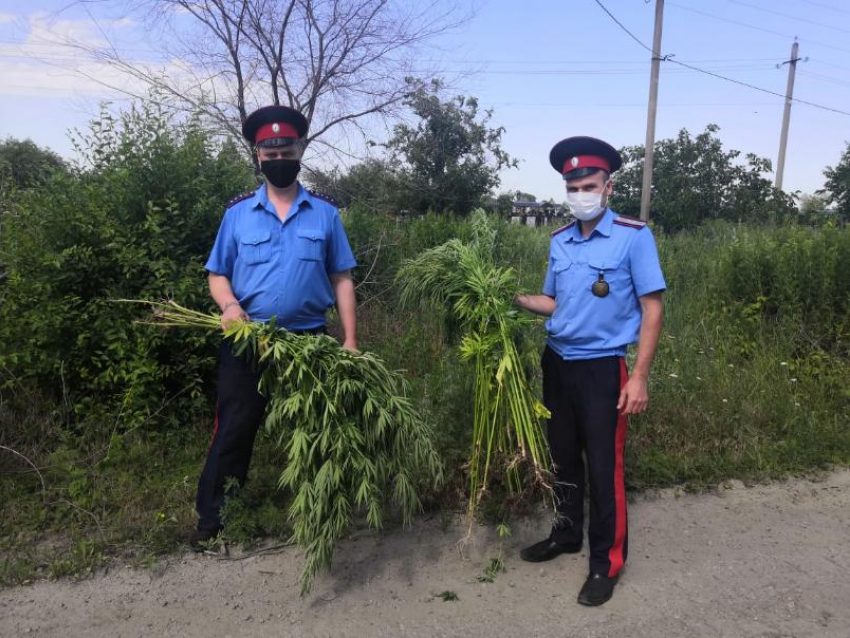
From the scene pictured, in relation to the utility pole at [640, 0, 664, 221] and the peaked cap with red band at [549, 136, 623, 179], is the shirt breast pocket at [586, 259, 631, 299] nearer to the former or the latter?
the peaked cap with red band at [549, 136, 623, 179]

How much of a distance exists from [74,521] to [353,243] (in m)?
4.08

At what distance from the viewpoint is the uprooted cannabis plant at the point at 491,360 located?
3219 millimetres

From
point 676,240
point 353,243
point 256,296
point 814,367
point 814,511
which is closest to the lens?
point 256,296

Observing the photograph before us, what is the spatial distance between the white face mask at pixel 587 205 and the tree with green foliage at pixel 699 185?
1257cm

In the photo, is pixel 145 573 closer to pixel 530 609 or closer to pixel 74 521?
pixel 74 521

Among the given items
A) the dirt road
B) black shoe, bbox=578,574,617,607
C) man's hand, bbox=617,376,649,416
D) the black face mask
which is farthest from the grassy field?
the black face mask

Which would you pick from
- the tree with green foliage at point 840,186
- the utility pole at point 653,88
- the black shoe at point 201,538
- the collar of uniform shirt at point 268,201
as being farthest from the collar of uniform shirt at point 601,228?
the tree with green foliage at point 840,186

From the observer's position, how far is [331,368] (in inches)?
112

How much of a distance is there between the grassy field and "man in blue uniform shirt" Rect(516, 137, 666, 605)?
387mm

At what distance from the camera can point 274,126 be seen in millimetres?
3131

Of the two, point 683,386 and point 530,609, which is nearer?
point 530,609

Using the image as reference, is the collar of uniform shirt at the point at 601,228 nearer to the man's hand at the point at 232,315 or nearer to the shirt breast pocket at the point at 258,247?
the shirt breast pocket at the point at 258,247

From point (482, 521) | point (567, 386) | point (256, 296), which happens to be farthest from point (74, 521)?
point (567, 386)

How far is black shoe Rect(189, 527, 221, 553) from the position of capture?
3.25 m
